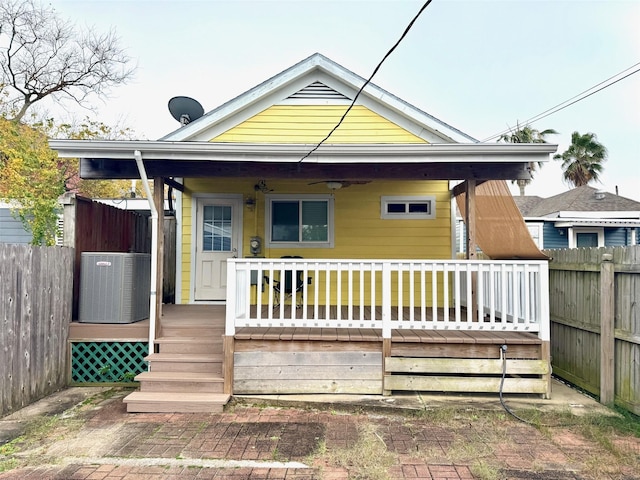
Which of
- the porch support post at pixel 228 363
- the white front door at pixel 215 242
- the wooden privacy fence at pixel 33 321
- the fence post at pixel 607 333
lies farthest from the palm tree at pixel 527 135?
the wooden privacy fence at pixel 33 321

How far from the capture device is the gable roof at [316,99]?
6.29 meters

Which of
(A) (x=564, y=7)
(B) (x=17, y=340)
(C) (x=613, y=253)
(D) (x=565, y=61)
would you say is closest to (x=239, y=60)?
(A) (x=564, y=7)

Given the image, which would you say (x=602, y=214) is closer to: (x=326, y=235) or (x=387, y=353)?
(x=326, y=235)

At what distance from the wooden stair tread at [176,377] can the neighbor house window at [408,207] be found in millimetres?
3817

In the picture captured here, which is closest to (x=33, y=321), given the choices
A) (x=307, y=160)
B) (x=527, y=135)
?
(x=307, y=160)

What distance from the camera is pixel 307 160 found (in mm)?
4484

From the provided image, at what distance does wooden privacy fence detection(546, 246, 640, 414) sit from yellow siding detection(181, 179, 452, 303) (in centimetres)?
200

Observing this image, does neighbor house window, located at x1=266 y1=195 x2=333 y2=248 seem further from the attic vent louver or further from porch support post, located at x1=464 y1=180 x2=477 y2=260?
porch support post, located at x1=464 y1=180 x2=477 y2=260

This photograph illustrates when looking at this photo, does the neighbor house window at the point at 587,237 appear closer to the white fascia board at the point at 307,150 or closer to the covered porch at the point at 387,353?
the white fascia board at the point at 307,150

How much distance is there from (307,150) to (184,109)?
13.0 feet

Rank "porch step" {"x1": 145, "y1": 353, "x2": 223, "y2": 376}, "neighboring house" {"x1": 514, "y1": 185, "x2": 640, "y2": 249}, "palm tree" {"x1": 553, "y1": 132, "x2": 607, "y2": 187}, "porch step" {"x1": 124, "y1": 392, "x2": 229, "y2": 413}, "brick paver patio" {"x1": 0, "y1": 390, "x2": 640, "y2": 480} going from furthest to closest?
1. "palm tree" {"x1": 553, "y1": 132, "x2": 607, "y2": 187}
2. "neighboring house" {"x1": 514, "y1": 185, "x2": 640, "y2": 249}
3. "porch step" {"x1": 145, "y1": 353, "x2": 223, "y2": 376}
4. "porch step" {"x1": 124, "y1": 392, "x2": 229, "y2": 413}
5. "brick paver patio" {"x1": 0, "y1": 390, "x2": 640, "y2": 480}

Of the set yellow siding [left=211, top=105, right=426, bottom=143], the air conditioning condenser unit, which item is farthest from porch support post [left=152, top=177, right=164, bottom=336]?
yellow siding [left=211, top=105, right=426, bottom=143]

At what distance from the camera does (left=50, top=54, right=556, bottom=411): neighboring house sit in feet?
13.7

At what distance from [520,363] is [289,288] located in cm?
348
